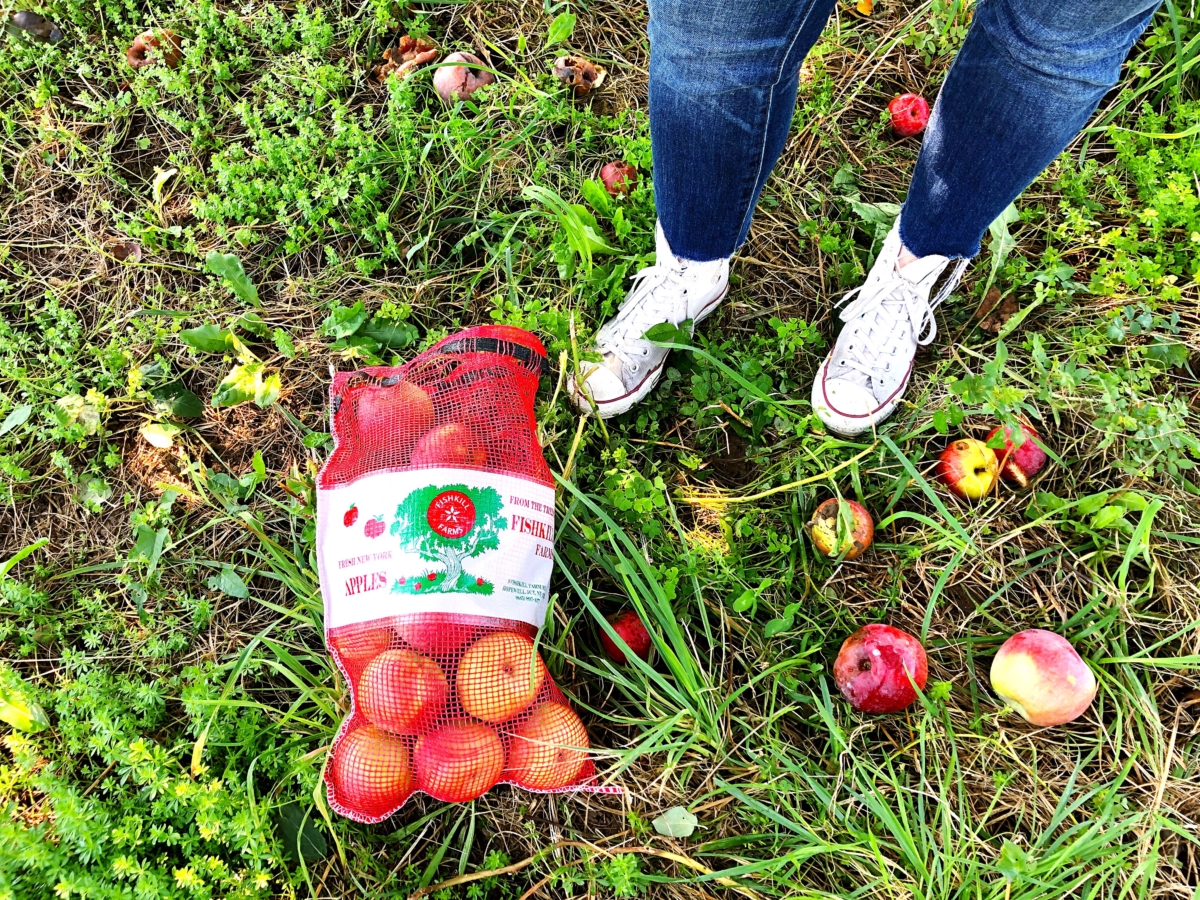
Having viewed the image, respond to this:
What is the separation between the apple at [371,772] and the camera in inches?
61.0

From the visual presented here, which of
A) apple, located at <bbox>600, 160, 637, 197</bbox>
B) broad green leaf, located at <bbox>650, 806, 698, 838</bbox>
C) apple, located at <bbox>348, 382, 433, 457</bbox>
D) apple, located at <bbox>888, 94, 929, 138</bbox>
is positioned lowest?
broad green leaf, located at <bbox>650, 806, 698, 838</bbox>

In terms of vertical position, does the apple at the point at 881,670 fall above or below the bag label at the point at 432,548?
below

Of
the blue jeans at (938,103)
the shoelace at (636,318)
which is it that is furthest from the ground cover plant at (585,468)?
the blue jeans at (938,103)

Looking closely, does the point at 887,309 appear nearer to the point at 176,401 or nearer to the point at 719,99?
the point at 719,99

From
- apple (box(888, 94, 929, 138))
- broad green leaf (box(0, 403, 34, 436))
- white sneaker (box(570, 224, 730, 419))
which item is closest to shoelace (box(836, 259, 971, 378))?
white sneaker (box(570, 224, 730, 419))

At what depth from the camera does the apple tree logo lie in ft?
5.24

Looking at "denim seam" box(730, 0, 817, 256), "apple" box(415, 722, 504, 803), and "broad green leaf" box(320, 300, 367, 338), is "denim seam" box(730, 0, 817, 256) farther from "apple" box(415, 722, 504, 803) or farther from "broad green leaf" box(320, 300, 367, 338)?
"apple" box(415, 722, 504, 803)

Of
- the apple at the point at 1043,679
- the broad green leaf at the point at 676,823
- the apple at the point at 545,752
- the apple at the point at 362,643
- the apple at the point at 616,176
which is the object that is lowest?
the broad green leaf at the point at 676,823

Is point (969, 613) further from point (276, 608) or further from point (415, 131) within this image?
point (415, 131)

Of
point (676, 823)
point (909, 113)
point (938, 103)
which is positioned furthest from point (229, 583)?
point (909, 113)

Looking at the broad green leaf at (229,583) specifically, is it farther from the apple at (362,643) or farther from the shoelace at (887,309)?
the shoelace at (887,309)

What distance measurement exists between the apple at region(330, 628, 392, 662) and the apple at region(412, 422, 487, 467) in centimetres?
37

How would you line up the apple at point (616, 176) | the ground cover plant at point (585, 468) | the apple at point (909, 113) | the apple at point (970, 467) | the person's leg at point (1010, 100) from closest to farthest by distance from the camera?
the person's leg at point (1010, 100)
the ground cover plant at point (585, 468)
the apple at point (970, 467)
the apple at point (616, 176)
the apple at point (909, 113)

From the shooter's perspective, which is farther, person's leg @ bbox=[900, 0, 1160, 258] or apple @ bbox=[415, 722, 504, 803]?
apple @ bbox=[415, 722, 504, 803]
